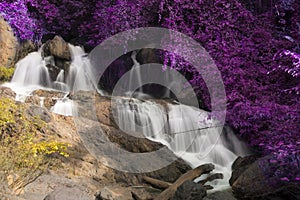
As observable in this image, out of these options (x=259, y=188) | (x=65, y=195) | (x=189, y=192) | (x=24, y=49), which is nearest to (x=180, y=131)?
(x=259, y=188)

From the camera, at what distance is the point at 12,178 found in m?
3.80

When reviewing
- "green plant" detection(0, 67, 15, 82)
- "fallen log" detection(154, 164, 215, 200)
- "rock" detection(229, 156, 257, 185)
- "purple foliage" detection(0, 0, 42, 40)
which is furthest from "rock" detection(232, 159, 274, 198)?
"purple foliage" detection(0, 0, 42, 40)

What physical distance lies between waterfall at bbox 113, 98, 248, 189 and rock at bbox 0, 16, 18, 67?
489 cm

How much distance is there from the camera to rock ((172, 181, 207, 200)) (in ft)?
15.0

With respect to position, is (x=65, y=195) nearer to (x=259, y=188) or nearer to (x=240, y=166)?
(x=259, y=188)

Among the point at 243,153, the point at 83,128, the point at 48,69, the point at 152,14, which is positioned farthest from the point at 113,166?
the point at 152,14

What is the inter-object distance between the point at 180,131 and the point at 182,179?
8.39ft

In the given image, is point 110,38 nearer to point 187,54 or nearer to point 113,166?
point 187,54

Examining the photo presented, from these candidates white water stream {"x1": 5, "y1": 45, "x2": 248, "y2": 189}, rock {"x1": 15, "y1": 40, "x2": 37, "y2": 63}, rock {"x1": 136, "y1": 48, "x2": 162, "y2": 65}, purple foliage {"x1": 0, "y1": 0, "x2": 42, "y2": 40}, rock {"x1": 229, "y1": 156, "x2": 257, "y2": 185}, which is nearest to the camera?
rock {"x1": 229, "y1": 156, "x2": 257, "y2": 185}

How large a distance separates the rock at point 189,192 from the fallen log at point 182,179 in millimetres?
275

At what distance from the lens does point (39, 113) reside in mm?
5883

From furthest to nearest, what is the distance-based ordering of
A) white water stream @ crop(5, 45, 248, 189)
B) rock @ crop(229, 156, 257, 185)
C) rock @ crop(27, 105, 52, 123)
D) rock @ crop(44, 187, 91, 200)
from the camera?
1. white water stream @ crop(5, 45, 248, 189)
2. rock @ crop(229, 156, 257, 185)
3. rock @ crop(27, 105, 52, 123)
4. rock @ crop(44, 187, 91, 200)

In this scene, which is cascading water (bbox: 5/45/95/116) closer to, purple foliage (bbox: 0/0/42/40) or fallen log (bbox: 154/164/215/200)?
purple foliage (bbox: 0/0/42/40)

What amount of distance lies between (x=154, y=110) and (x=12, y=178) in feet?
15.4
